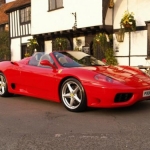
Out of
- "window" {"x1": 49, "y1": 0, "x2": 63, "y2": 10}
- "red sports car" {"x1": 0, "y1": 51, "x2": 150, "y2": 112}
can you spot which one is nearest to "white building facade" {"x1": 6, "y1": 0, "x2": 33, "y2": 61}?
"window" {"x1": 49, "y1": 0, "x2": 63, "y2": 10}

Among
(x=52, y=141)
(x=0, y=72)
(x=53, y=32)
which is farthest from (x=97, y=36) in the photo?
(x=52, y=141)

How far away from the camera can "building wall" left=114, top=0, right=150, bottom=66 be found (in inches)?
→ 484

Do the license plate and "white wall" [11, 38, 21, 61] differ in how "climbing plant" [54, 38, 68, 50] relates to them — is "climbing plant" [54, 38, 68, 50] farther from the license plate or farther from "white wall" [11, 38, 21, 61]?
the license plate

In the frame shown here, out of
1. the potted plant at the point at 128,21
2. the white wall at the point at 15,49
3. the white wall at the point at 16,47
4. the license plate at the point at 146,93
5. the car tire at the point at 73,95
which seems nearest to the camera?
the license plate at the point at 146,93

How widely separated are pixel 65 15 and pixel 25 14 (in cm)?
553

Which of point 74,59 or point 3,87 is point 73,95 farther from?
point 3,87

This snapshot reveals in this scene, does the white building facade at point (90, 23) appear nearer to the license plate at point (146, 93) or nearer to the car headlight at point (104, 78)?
the license plate at point (146, 93)

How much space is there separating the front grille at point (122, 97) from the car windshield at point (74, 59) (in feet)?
3.98

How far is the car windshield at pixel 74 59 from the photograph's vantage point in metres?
5.70

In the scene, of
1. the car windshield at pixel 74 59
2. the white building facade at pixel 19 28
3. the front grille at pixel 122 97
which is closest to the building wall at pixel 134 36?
Result: the car windshield at pixel 74 59

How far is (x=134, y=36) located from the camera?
41.5 ft

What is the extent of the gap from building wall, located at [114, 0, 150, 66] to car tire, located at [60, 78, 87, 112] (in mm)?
7742

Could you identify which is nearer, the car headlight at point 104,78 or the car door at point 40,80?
the car headlight at point 104,78

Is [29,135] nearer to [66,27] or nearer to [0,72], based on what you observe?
[0,72]
